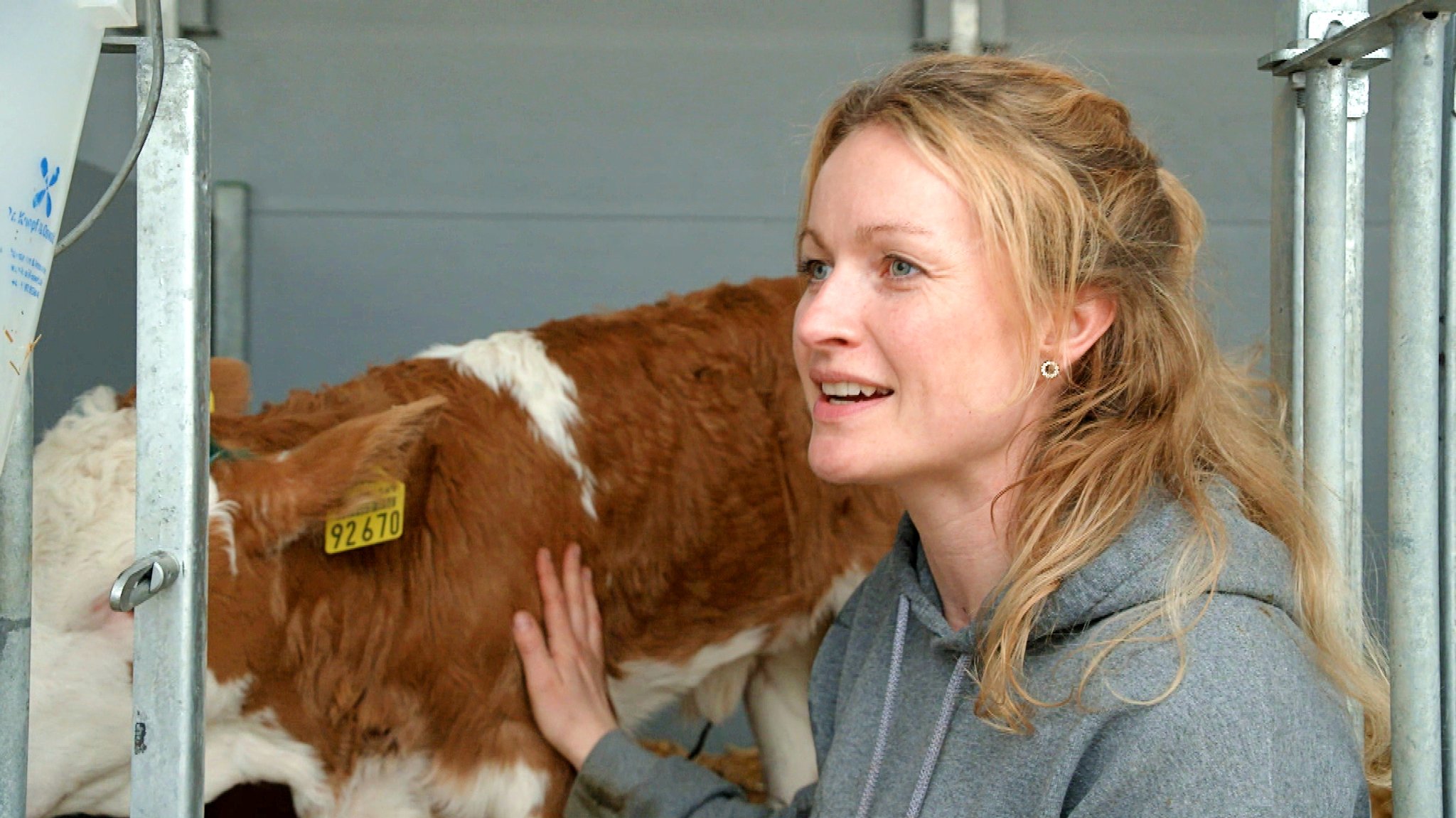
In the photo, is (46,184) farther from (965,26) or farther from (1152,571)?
(965,26)

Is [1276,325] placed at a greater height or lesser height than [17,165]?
lesser

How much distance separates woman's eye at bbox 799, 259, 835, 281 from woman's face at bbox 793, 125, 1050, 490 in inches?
3.5

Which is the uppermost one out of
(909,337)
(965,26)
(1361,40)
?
(965,26)

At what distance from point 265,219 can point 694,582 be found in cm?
216

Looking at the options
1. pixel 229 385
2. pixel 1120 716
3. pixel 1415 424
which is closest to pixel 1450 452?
pixel 1415 424

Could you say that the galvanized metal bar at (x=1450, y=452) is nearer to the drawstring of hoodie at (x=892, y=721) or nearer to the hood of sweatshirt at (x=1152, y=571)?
the hood of sweatshirt at (x=1152, y=571)

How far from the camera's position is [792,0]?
3.96 metres

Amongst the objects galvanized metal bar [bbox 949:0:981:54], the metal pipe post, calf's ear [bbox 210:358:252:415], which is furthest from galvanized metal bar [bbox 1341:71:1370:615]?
galvanized metal bar [bbox 949:0:981:54]

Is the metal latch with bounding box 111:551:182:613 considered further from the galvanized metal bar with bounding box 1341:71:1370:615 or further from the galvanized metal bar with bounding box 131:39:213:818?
the galvanized metal bar with bounding box 1341:71:1370:615

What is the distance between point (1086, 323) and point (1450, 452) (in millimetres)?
397

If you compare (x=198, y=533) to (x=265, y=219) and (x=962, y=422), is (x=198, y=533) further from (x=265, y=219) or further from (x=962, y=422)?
(x=265, y=219)

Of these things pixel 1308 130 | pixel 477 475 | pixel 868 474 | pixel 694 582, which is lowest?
pixel 694 582

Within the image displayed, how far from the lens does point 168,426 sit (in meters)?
0.99

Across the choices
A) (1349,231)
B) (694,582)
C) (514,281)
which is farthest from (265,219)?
(1349,231)
